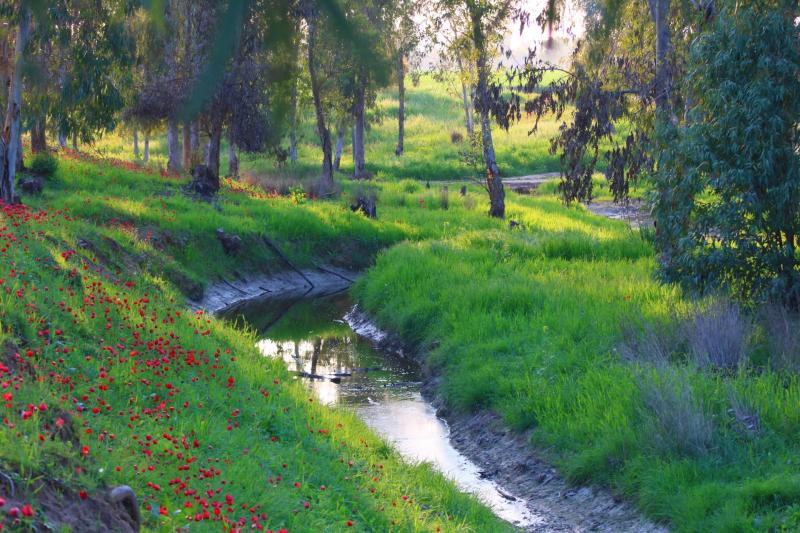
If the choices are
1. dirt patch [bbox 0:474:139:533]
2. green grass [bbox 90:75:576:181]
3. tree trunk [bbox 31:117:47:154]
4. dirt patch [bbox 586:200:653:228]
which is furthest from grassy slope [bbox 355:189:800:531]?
green grass [bbox 90:75:576:181]

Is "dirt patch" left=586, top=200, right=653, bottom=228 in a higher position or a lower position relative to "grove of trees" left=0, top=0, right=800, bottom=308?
lower

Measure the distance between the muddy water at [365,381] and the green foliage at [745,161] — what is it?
4.06 meters

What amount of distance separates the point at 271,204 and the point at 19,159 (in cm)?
673

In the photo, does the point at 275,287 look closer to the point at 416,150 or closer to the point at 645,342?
the point at 645,342

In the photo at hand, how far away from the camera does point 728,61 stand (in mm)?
12031

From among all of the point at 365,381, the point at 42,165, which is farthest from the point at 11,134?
the point at 365,381

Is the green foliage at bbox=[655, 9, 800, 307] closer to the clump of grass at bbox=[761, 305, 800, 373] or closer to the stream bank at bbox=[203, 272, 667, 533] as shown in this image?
the clump of grass at bbox=[761, 305, 800, 373]

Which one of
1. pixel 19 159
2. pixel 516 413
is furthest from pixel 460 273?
pixel 19 159

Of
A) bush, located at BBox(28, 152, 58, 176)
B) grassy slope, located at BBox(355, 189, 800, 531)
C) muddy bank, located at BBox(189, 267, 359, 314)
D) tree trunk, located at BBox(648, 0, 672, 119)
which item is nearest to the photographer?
grassy slope, located at BBox(355, 189, 800, 531)

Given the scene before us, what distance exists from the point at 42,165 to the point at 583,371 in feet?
53.4

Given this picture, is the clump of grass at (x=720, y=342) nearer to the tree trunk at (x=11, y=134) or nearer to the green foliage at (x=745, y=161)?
the green foliage at (x=745, y=161)

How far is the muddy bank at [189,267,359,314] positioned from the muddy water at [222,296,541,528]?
0.56m

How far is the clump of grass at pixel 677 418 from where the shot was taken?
897 cm

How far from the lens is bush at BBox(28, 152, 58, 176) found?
75.0 feet
